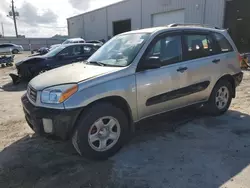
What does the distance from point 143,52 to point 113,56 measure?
1.85 feet

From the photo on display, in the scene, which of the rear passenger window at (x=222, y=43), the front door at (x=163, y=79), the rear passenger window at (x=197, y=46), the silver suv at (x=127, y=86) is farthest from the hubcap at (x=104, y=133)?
the rear passenger window at (x=222, y=43)

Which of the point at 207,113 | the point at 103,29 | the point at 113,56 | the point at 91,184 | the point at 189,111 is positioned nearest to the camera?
the point at 91,184

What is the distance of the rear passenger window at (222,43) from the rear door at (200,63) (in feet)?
0.44

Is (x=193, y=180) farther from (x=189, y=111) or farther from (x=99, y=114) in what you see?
(x=189, y=111)

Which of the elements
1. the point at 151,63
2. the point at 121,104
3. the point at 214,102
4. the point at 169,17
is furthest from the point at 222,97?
the point at 169,17

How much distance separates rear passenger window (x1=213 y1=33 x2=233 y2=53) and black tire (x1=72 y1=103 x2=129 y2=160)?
2639 millimetres

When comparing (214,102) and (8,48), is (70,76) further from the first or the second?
(8,48)

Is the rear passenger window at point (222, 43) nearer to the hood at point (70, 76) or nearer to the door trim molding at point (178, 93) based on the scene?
the door trim molding at point (178, 93)

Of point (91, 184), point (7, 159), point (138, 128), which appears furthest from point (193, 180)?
point (7, 159)

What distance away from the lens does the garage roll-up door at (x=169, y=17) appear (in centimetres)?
2227

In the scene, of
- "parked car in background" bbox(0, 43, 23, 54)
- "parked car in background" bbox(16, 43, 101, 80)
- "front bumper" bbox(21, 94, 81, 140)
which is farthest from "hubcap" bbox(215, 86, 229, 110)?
"parked car in background" bbox(0, 43, 23, 54)

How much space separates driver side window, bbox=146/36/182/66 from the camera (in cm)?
384

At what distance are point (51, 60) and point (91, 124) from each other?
23.0ft

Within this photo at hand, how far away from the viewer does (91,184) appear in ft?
9.23
